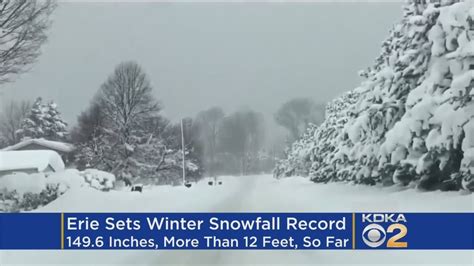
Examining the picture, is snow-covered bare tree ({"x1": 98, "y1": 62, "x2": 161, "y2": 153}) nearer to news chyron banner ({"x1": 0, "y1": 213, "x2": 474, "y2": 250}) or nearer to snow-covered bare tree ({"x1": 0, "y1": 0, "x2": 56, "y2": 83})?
snow-covered bare tree ({"x1": 0, "y1": 0, "x2": 56, "y2": 83})

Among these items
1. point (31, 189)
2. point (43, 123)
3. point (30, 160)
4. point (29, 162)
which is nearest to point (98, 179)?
point (43, 123)

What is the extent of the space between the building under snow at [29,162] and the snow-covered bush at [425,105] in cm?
859

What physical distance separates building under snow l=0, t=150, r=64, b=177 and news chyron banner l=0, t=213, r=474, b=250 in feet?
18.1

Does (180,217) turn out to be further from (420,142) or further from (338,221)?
(420,142)

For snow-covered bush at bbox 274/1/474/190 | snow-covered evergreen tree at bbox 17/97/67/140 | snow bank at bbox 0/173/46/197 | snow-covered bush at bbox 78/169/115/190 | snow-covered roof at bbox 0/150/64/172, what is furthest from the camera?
snow-covered bush at bbox 78/169/115/190

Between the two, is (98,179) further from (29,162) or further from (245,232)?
(245,232)

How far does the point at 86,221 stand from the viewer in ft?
22.6

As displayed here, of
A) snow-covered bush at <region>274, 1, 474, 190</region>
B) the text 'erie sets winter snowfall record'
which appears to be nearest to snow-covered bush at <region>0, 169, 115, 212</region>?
the text 'erie sets winter snowfall record'

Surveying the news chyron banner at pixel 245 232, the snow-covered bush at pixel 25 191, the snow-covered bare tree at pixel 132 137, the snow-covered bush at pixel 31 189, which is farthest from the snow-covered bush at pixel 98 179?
the news chyron banner at pixel 245 232

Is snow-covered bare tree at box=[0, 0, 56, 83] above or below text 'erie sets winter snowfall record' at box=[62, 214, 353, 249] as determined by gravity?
above

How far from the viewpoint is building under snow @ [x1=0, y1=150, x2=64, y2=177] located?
12.1 metres

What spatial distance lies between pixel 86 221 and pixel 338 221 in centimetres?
339

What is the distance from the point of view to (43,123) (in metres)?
15.6

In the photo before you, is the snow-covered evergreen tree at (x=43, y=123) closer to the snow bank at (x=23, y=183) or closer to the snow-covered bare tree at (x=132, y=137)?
the snow bank at (x=23, y=183)
